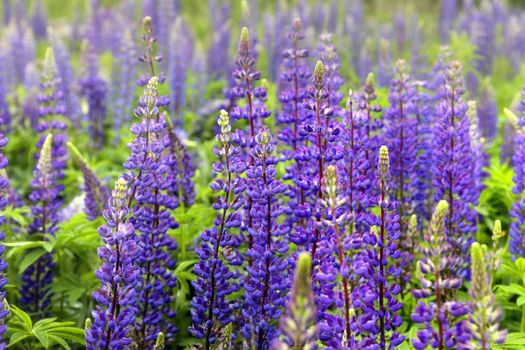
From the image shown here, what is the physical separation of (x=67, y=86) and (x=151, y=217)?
12.1ft

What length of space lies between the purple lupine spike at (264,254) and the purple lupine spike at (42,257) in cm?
133

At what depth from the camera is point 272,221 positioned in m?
3.04

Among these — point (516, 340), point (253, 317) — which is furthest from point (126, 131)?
point (516, 340)

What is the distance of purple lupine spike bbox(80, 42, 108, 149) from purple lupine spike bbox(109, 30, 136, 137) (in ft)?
0.47

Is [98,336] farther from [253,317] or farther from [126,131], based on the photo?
[126,131]

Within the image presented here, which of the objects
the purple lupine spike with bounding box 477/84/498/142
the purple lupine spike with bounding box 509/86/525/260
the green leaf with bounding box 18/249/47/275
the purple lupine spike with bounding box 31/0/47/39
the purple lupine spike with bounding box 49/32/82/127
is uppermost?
the purple lupine spike with bounding box 31/0/47/39

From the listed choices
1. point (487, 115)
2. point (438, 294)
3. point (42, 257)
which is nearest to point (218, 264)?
point (438, 294)

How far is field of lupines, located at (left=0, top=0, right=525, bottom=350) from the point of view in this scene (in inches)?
101

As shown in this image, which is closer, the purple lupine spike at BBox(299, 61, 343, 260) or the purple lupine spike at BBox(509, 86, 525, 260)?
the purple lupine spike at BBox(299, 61, 343, 260)

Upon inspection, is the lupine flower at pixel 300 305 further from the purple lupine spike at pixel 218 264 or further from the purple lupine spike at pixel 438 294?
the purple lupine spike at pixel 218 264

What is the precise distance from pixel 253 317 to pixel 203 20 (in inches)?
381

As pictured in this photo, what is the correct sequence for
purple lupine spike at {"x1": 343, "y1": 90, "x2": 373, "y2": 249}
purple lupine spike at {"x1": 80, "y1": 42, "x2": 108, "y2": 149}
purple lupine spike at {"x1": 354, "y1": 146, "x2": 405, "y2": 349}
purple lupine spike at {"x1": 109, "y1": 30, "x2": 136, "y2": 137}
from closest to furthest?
purple lupine spike at {"x1": 354, "y1": 146, "x2": 405, "y2": 349} < purple lupine spike at {"x1": 343, "y1": 90, "x2": 373, "y2": 249} < purple lupine spike at {"x1": 80, "y1": 42, "x2": 108, "y2": 149} < purple lupine spike at {"x1": 109, "y1": 30, "x2": 136, "y2": 137}

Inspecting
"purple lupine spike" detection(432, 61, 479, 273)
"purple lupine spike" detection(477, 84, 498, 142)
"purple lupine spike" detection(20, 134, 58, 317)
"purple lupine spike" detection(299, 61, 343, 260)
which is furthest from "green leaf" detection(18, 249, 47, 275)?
"purple lupine spike" detection(477, 84, 498, 142)

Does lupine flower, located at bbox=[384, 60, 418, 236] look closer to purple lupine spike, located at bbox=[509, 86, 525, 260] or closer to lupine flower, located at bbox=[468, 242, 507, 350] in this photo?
purple lupine spike, located at bbox=[509, 86, 525, 260]
